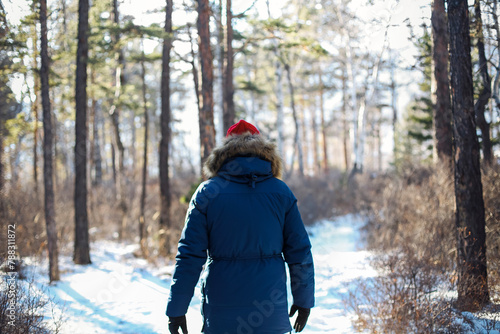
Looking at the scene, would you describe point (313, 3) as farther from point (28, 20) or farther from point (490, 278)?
point (490, 278)

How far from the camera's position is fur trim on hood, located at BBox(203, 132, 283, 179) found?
8.35 feet

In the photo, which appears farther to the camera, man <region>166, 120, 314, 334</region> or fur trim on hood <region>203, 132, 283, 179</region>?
fur trim on hood <region>203, 132, 283, 179</region>

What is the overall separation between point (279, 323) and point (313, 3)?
1947 cm

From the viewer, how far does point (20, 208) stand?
31.4 ft

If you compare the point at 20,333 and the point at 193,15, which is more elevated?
the point at 193,15

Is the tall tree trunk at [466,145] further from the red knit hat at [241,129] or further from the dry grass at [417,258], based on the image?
the red knit hat at [241,129]

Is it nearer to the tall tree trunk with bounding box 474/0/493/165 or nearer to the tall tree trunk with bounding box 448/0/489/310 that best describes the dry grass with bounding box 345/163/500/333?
the tall tree trunk with bounding box 448/0/489/310

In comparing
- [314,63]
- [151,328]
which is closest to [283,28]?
[151,328]

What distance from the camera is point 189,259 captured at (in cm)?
236

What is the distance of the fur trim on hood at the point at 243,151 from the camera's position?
8.35ft

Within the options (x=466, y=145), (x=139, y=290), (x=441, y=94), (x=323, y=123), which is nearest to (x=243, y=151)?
(x=466, y=145)

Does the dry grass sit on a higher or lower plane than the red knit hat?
lower

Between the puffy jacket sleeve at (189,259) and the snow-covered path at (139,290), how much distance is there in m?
2.60

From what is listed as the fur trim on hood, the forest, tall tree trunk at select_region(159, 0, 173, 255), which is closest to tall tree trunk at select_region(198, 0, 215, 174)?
the forest
